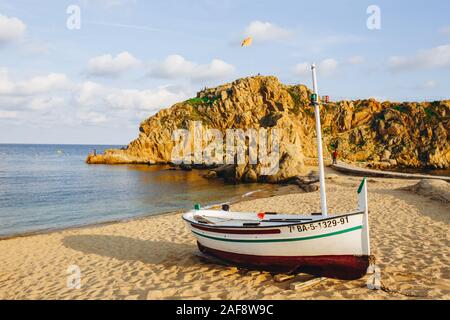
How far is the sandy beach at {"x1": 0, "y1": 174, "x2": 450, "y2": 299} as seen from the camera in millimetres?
8742

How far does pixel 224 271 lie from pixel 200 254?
2.55m

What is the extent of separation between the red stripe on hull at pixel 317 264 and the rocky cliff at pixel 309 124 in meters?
47.1

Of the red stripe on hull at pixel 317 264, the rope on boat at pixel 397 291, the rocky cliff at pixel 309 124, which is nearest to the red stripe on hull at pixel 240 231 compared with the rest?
the red stripe on hull at pixel 317 264

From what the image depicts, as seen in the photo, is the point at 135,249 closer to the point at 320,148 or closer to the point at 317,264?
the point at 317,264

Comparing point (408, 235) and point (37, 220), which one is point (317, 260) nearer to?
point (408, 235)

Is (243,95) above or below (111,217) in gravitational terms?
above

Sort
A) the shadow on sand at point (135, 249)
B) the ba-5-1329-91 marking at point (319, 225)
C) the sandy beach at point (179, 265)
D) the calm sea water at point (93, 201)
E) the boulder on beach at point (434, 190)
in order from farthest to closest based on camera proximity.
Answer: the calm sea water at point (93, 201) < the boulder on beach at point (434, 190) < the shadow on sand at point (135, 249) < the sandy beach at point (179, 265) < the ba-5-1329-91 marking at point (319, 225)

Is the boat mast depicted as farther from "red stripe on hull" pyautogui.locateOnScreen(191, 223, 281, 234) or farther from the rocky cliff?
the rocky cliff

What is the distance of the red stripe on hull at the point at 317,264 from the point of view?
8.77 meters

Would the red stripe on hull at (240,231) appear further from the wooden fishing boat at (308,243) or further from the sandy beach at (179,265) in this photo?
the sandy beach at (179,265)
